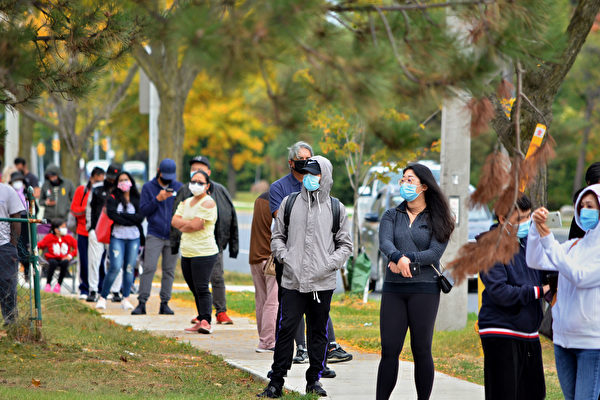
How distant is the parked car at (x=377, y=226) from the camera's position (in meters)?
16.8

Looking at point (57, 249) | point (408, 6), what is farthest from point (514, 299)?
point (57, 249)

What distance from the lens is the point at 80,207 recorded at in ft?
46.1

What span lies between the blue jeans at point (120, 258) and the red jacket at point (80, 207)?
3.91ft

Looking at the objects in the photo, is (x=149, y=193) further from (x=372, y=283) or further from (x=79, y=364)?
(x=372, y=283)

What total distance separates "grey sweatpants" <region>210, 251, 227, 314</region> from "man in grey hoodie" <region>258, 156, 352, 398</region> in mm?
3984

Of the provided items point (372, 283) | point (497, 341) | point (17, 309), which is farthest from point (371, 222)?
point (497, 341)

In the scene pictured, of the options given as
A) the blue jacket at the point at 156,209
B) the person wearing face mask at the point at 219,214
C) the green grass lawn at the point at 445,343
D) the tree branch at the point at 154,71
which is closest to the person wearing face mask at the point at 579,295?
the green grass lawn at the point at 445,343

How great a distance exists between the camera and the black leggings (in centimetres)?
671

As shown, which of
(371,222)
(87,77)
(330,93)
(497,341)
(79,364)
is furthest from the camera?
(371,222)

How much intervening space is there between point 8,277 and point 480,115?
6.13 metres

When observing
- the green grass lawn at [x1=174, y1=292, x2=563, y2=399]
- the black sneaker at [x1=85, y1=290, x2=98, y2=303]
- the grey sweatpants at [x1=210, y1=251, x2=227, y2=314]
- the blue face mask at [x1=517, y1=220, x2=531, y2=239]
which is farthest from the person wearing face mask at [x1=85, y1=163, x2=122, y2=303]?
the blue face mask at [x1=517, y1=220, x2=531, y2=239]

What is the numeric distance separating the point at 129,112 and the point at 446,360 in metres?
30.3

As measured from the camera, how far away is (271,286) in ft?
30.3

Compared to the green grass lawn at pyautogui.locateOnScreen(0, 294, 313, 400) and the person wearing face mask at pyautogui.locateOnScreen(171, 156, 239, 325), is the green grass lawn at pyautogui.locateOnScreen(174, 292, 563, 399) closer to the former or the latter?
the person wearing face mask at pyautogui.locateOnScreen(171, 156, 239, 325)
